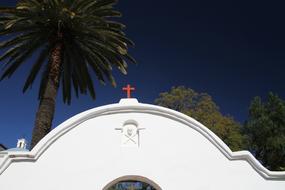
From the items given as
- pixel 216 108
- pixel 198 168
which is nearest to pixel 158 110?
pixel 198 168

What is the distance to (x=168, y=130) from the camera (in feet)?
22.8

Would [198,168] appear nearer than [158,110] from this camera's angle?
Yes

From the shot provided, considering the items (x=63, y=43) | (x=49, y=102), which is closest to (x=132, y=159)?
(x=49, y=102)

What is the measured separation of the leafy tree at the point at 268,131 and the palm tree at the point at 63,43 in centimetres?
1633

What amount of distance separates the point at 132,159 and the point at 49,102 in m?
6.50

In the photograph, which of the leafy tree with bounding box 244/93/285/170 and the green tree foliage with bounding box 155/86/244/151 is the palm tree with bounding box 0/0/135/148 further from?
the leafy tree with bounding box 244/93/285/170

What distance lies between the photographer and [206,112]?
81.0 feet

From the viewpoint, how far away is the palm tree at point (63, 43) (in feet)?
39.7

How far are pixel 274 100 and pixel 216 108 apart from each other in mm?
5919

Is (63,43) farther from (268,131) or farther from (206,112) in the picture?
(268,131)

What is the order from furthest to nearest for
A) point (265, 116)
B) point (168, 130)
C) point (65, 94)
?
point (265, 116), point (65, 94), point (168, 130)

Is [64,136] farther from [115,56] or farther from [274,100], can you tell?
[274,100]

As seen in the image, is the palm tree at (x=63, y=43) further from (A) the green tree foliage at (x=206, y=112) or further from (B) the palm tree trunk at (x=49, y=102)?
(A) the green tree foliage at (x=206, y=112)

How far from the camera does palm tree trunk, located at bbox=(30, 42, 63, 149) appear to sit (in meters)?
11.4
